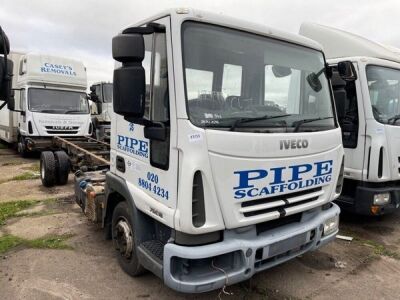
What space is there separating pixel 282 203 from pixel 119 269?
185cm

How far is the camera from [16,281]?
134 inches

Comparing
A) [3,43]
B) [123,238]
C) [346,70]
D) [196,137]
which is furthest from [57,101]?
[196,137]

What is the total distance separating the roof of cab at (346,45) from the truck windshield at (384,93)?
0.32 metres

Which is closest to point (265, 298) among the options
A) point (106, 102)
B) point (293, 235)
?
point (293, 235)

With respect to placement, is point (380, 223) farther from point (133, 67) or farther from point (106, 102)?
point (106, 102)

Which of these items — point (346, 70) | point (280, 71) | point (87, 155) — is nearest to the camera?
point (280, 71)

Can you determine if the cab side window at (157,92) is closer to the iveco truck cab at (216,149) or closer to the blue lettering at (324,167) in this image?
the iveco truck cab at (216,149)

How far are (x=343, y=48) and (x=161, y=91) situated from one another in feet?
12.0

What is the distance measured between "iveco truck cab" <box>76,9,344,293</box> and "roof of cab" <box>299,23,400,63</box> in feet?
7.11

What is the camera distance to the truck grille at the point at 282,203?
8.96 ft

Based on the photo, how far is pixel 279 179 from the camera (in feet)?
9.34

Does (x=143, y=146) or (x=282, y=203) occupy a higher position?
(x=143, y=146)

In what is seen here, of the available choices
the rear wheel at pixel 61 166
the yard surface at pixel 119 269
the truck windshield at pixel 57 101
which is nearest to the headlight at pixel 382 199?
the yard surface at pixel 119 269

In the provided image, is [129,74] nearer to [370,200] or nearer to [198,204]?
[198,204]
